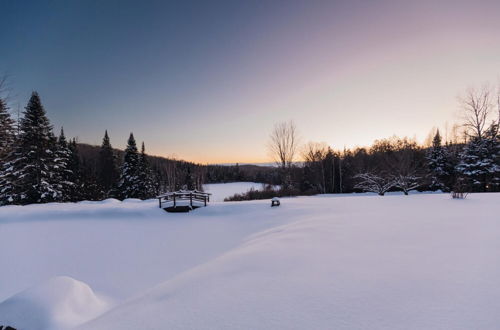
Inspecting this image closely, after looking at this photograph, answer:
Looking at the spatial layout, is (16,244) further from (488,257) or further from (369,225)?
(488,257)

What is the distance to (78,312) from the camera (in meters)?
3.25

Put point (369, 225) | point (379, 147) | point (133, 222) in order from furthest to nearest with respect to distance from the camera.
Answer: point (379, 147) < point (133, 222) < point (369, 225)

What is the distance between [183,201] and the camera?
1334 centimetres

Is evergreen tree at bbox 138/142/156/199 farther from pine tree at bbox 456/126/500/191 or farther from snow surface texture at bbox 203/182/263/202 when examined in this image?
A: pine tree at bbox 456/126/500/191

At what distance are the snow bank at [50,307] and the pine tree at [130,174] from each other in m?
26.3

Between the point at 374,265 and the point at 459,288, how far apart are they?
0.90 m

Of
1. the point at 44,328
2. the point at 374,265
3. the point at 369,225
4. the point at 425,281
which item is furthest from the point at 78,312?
the point at 369,225

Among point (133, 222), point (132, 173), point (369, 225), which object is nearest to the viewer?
point (369, 225)

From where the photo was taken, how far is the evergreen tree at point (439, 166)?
83.8 feet

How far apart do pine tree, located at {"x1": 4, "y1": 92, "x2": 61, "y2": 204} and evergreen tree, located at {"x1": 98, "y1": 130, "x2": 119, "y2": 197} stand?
1208 centimetres

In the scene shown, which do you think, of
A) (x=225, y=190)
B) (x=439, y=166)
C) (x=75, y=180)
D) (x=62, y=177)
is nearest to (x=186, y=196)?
(x=62, y=177)

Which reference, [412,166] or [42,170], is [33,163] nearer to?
[42,170]

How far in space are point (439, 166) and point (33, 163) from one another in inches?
1710

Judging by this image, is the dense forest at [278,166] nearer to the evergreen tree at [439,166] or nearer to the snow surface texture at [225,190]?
the evergreen tree at [439,166]
